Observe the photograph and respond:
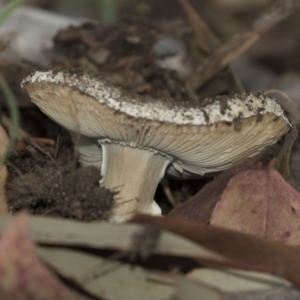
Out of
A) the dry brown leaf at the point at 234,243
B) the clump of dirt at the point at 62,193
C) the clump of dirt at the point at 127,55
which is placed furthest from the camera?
the clump of dirt at the point at 127,55

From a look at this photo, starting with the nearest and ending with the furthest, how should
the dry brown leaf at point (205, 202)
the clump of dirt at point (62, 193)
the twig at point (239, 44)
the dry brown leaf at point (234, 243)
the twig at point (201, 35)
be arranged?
the dry brown leaf at point (234, 243) → the clump of dirt at point (62, 193) → the dry brown leaf at point (205, 202) → the twig at point (239, 44) → the twig at point (201, 35)

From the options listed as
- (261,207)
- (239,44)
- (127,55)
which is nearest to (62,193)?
(261,207)

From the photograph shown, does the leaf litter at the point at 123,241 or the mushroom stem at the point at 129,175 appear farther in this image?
the mushroom stem at the point at 129,175

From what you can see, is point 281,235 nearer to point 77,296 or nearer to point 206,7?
point 77,296

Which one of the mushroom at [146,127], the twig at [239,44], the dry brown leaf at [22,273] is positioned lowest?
the dry brown leaf at [22,273]

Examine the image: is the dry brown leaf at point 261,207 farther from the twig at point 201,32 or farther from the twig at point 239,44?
the twig at point 201,32

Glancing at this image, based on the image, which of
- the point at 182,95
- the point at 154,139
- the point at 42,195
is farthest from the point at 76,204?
the point at 182,95

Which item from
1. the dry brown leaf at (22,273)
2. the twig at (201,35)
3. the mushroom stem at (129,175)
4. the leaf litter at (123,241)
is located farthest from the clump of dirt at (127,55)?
the dry brown leaf at (22,273)
